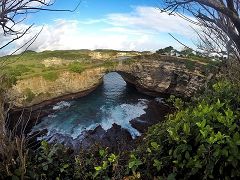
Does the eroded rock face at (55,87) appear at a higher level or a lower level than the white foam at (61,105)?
higher

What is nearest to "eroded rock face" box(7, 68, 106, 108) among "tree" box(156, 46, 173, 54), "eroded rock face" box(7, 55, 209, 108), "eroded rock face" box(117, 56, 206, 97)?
"eroded rock face" box(7, 55, 209, 108)

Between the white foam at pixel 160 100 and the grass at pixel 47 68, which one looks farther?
the white foam at pixel 160 100

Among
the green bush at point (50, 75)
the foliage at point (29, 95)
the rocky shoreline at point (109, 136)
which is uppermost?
the green bush at point (50, 75)

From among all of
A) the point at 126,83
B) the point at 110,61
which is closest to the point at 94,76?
the point at 110,61

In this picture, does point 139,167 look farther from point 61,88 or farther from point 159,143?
point 61,88

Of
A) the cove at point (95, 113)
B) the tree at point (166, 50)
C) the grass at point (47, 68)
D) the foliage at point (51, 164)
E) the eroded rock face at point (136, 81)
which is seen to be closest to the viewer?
the foliage at point (51, 164)

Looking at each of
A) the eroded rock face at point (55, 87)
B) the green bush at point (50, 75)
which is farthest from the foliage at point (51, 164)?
the green bush at point (50, 75)

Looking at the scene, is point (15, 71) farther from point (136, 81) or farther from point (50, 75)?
point (136, 81)

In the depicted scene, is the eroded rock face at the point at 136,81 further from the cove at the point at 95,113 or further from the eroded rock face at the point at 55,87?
the cove at the point at 95,113
